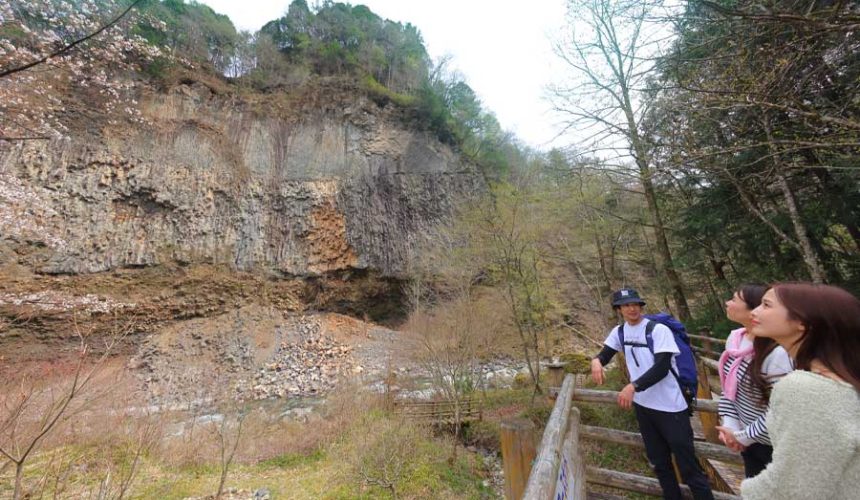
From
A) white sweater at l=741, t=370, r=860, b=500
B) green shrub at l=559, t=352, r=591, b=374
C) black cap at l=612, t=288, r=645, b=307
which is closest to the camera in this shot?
white sweater at l=741, t=370, r=860, b=500

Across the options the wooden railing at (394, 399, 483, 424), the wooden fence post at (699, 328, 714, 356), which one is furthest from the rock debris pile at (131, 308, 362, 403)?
the wooden fence post at (699, 328, 714, 356)

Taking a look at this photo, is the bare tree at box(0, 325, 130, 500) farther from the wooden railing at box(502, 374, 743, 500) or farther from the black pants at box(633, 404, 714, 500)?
the black pants at box(633, 404, 714, 500)

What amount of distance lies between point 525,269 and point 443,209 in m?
12.8

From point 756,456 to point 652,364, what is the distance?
2.21 ft

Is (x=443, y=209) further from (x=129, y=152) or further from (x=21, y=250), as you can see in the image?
(x=21, y=250)

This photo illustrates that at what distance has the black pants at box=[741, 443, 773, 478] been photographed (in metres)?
1.77

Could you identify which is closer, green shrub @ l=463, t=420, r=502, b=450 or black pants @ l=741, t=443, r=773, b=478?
black pants @ l=741, t=443, r=773, b=478

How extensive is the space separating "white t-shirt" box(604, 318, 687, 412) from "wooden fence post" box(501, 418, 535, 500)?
→ 0.86 m

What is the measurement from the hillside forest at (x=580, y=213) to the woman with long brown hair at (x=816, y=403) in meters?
2.42

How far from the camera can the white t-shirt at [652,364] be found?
7.52 feet

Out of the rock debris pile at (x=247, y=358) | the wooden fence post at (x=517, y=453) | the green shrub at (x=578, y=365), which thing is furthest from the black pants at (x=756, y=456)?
the rock debris pile at (x=247, y=358)

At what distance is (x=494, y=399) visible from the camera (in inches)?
411

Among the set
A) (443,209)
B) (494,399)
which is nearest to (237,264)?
(443,209)

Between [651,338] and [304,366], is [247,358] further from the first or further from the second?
[651,338]
